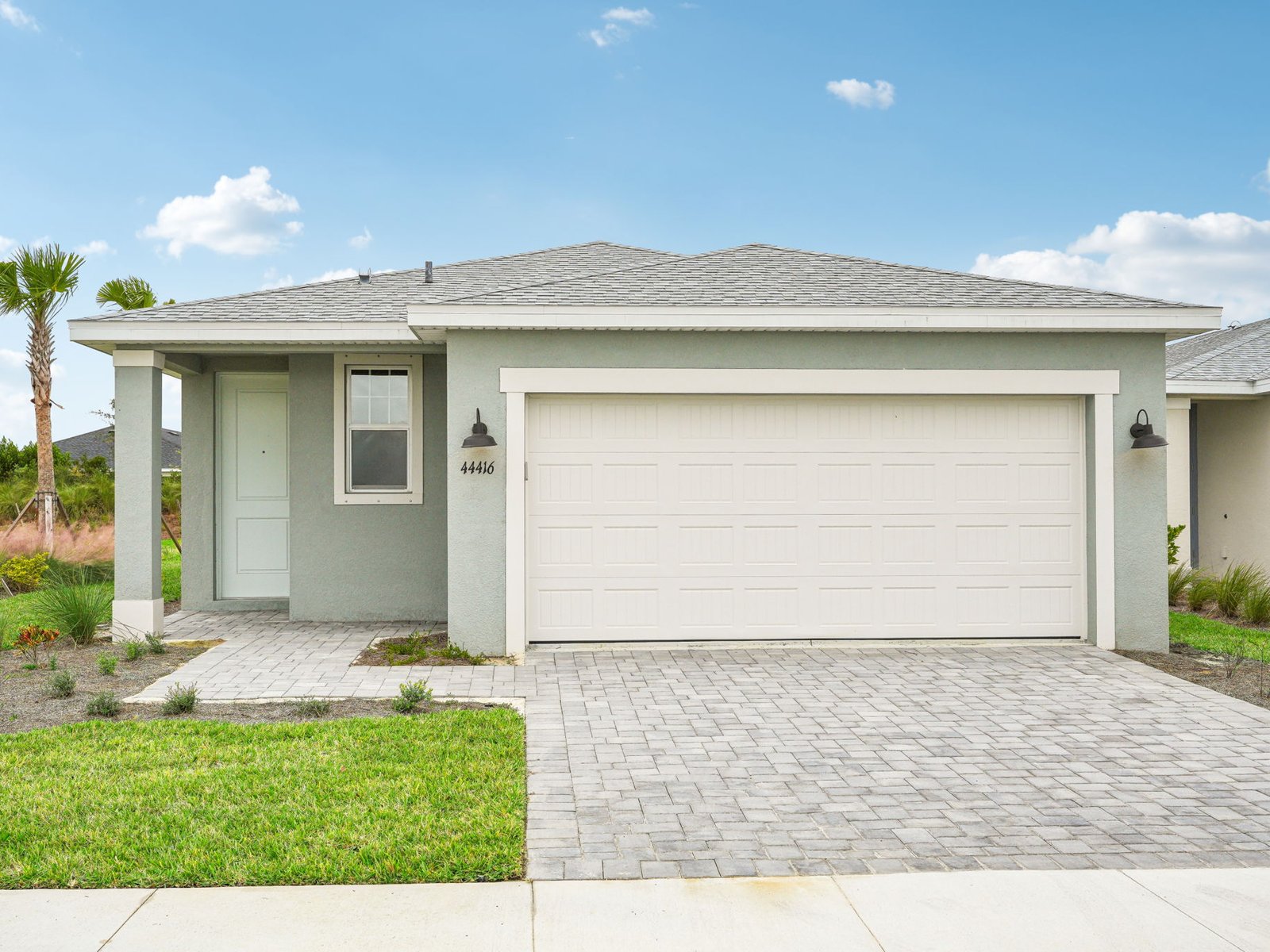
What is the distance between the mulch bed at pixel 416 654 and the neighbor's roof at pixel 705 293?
3125 mm

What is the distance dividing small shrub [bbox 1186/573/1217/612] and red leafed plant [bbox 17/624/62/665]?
12875 mm

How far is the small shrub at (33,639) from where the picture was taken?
8.66m

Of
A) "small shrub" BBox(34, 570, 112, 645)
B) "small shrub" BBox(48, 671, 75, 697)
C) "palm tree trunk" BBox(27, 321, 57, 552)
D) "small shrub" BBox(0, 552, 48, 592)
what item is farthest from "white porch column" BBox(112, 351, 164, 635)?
"palm tree trunk" BBox(27, 321, 57, 552)

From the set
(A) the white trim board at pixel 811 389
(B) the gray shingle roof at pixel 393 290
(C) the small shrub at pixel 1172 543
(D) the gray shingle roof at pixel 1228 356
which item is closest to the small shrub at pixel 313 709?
(A) the white trim board at pixel 811 389

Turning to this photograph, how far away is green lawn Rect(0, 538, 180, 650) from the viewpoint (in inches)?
361

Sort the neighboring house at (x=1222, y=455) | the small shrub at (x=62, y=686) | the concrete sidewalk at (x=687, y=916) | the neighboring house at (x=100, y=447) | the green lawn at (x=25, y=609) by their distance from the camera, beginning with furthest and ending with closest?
the neighboring house at (x=100, y=447)
the neighboring house at (x=1222, y=455)
the green lawn at (x=25, y=609)
the small shrub at (x=62, y=686)
the concrete sidewalk at (x=687, y=916)

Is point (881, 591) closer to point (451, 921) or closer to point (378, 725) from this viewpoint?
point (378, 725)

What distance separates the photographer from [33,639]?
8.76m

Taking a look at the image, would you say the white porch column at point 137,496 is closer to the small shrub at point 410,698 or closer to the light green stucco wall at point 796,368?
the light green stucco wall at point 796,368

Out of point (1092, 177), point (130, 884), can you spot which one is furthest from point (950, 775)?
point (1092, 177)

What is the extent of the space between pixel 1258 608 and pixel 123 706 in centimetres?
1152

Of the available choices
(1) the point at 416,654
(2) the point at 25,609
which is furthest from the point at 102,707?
(2) the point at 25,609

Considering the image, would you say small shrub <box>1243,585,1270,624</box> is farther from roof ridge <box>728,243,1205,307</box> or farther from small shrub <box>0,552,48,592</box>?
small shrub <box>0,552,48,592</box>

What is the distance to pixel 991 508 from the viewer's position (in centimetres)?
885
